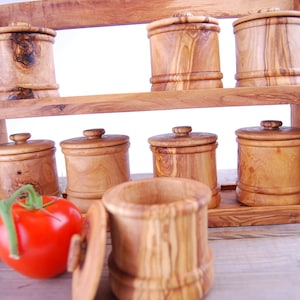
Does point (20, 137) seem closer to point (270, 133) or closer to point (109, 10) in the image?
point (109, 10)

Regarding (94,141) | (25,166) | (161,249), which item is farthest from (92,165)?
(161,249)

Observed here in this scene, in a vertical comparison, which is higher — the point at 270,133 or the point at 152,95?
the point at 152,95

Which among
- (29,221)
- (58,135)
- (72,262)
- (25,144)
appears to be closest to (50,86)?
(25,144)

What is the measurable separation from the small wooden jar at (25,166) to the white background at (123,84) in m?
0.51

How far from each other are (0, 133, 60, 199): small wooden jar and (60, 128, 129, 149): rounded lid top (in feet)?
0.21

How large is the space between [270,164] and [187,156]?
19cm

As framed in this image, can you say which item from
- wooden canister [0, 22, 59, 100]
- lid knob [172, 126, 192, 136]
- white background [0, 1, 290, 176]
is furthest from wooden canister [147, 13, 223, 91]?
white background [0, 1, 290, 176]

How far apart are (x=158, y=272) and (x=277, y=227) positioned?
41 centimetres

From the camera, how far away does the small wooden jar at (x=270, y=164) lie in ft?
2.69

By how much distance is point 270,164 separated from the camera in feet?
2.73

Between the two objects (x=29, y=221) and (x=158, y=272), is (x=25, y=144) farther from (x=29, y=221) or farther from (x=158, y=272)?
(x=158, y=272)

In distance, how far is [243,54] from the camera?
32.7 inches

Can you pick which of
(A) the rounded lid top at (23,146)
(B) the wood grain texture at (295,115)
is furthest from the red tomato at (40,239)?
(B) the wood grain texture at (295,115)

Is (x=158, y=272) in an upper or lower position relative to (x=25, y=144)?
lower
